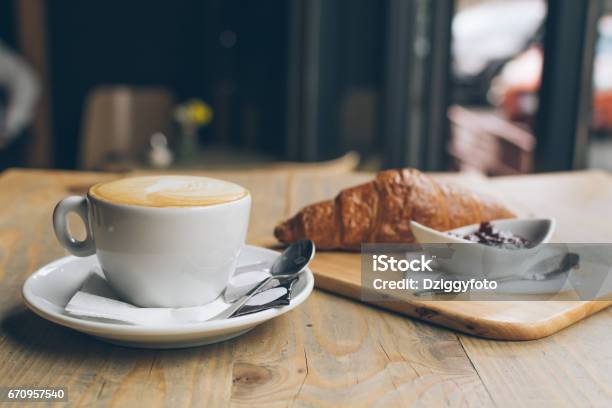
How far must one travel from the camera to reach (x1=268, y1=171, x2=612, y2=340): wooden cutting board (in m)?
0.61

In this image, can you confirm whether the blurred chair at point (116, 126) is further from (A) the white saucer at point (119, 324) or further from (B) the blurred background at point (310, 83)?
(A) the white saucer at point (119, 324)

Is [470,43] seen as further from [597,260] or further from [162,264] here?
[162,264]

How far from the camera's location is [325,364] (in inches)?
21.4

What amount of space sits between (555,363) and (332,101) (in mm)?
3169

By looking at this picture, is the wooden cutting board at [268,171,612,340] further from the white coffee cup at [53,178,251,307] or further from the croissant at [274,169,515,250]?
the white coffee cup at [53,178,251,307]

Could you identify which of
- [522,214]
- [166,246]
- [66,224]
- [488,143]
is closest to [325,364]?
[166,246]

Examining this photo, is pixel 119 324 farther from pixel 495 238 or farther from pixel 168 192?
pixel 495 238

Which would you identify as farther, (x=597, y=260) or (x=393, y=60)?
(x=393, y=60)

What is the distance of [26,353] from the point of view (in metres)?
0.55

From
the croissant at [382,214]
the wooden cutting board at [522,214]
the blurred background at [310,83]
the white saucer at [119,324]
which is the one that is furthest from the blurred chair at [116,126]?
the white saucer at [119,324]

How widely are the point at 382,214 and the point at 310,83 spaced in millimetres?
2776

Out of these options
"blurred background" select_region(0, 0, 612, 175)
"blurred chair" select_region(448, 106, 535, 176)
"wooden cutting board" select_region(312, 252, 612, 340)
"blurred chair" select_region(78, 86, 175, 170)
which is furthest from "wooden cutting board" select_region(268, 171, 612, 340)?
"blurred chair" select_region(78, 86, 175, 170)

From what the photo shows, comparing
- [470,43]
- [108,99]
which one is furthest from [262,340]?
[108,99]

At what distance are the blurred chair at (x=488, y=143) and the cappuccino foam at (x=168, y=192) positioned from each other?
4.91 ft
